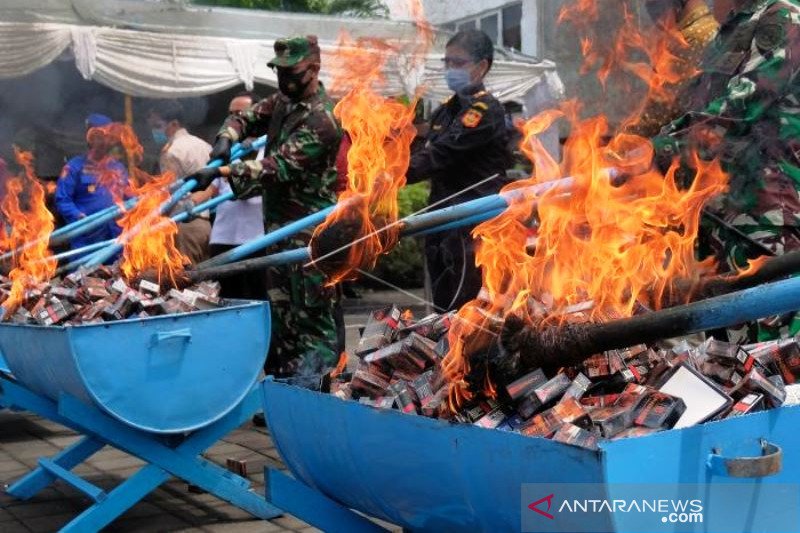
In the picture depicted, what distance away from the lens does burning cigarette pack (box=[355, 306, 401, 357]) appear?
2.82m

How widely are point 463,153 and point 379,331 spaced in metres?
2.89

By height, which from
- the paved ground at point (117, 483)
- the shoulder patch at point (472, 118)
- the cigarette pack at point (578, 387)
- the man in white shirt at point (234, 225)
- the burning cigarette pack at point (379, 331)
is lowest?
the paved ground at point (117, 483)

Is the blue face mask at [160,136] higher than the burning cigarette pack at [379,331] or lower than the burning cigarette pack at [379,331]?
lower

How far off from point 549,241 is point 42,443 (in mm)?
3980

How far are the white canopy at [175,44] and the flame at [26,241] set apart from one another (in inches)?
87.7

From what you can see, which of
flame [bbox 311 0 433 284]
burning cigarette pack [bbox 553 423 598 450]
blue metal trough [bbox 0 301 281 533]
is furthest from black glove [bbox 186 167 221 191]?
burning cigarette pack [bbox 553 423 598 450]

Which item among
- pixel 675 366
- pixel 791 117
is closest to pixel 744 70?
pixel 791 117

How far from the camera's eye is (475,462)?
203 centimetres

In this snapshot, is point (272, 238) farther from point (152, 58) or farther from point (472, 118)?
point (152, 58)

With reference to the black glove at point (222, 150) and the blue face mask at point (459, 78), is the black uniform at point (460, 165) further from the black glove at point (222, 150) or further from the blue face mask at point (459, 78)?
the black glove at point (222, 150)

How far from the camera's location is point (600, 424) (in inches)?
84.5

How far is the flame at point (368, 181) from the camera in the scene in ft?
10.0

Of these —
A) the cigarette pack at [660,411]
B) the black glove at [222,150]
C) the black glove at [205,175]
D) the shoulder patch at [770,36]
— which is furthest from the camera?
the black glove at [222,150]

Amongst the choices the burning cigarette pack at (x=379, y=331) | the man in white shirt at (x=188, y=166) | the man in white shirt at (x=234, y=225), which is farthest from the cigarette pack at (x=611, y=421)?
the man in white shirt at (x=188, y=166)
